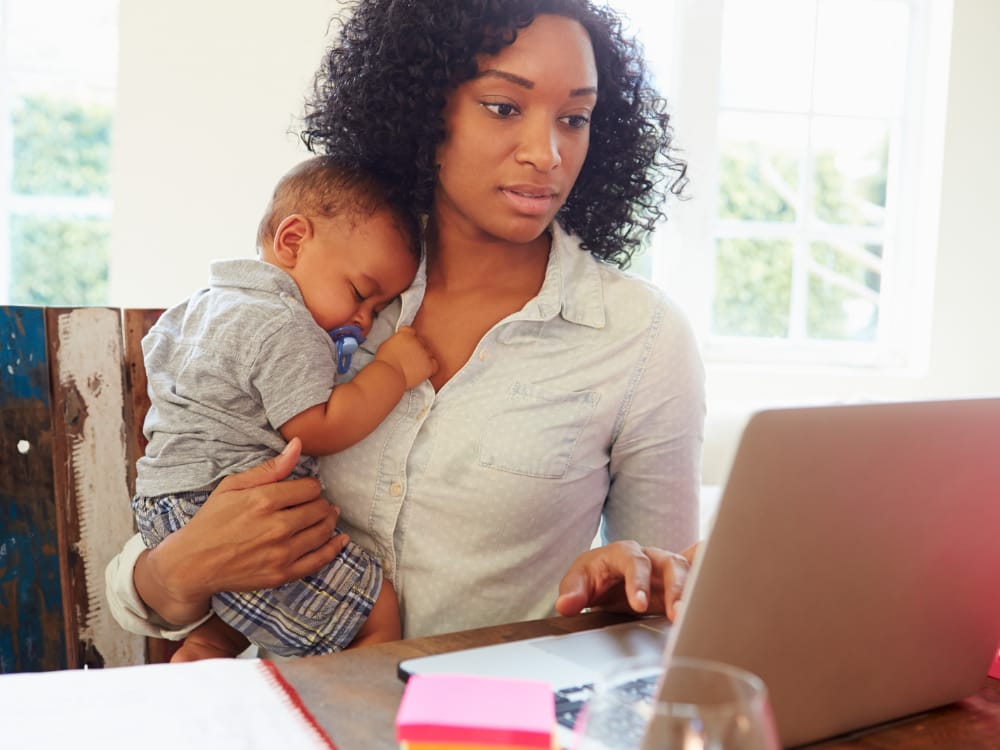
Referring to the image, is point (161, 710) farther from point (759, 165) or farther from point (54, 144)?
point (759, 165)

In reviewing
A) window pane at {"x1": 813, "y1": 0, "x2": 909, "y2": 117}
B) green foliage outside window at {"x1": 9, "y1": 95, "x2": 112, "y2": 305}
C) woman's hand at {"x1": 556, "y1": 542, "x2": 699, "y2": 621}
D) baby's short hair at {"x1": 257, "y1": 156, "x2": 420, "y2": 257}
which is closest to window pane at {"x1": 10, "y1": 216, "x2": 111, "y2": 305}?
green foliage outside window at {"x1": 9, "y1": 95, "x2": 112, "y2": 305}

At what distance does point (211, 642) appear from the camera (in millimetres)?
1556

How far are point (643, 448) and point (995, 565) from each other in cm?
73

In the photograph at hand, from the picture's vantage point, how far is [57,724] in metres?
0.83

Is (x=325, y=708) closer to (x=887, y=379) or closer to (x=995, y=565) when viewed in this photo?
(x=995, y=565)

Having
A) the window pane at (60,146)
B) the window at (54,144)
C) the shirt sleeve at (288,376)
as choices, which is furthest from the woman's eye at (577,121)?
the window pane at (60,146)

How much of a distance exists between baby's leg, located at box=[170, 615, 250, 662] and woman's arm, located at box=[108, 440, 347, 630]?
0.32ft

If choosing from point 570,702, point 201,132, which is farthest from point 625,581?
point 201,132

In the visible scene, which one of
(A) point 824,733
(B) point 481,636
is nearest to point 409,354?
(B) point 481,636

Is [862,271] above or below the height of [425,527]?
above

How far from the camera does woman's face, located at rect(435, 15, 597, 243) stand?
1463 millimetres

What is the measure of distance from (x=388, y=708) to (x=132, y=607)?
2.45 ft

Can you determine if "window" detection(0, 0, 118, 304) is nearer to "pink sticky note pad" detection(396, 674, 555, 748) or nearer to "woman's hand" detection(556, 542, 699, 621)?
"woman's hand" detection(556, 542, 699, 621)

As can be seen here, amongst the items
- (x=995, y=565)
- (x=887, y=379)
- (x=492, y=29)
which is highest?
(x=492, y=29)
